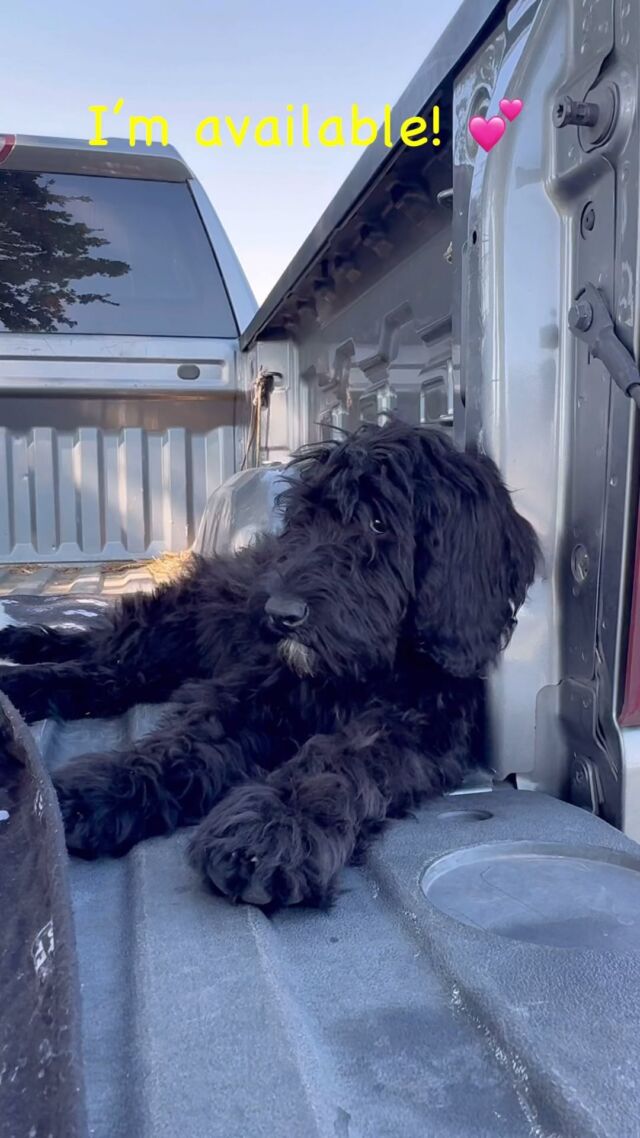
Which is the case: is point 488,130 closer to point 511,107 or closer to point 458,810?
point 511,107

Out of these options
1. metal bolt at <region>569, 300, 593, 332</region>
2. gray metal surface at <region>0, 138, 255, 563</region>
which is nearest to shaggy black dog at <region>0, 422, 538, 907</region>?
metal bolt at <region>569, 300, 593, 332</region>

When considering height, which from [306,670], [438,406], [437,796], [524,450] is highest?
[438,406]

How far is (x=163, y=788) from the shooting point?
1921mm

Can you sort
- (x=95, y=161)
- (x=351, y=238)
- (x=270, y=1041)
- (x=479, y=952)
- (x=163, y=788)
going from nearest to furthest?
(x=270, y=1041)
(x=479, y=952)
(x=163, y=788)
(x=351, y=238)
(x=95, y=161)

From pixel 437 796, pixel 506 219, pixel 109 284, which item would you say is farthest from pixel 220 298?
pixel 437 796

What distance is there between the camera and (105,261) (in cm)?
488

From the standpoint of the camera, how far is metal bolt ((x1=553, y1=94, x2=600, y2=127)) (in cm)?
178

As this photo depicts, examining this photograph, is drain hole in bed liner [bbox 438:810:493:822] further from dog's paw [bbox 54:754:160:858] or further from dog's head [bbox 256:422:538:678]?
dog's paw [bbox 54:754:160:858]

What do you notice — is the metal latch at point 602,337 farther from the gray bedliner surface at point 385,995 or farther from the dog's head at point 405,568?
the gray bedliner surface at point 385,995

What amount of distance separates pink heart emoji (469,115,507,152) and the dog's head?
69 cm

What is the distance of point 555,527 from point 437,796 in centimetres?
69

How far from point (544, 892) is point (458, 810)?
0.44 metres

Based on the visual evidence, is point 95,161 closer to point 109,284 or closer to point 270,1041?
point 109,284

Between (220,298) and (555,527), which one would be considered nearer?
(555,527)
